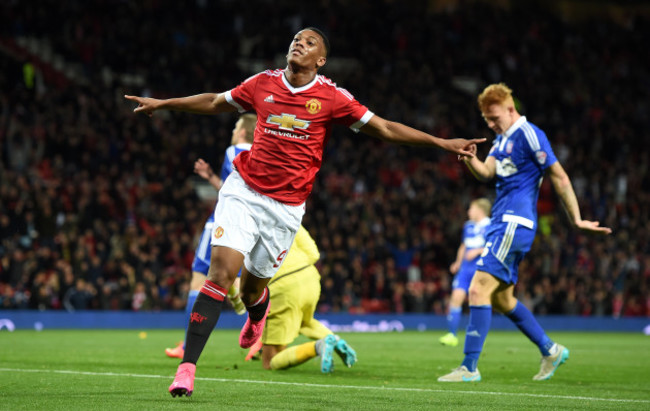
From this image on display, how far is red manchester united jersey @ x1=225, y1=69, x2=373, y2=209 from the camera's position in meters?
6.48

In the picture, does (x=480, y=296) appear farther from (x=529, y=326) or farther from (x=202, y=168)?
(x=202, y=168)

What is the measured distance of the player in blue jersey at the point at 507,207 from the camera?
8.47m

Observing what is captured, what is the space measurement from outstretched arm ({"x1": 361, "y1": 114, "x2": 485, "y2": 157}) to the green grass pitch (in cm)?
174

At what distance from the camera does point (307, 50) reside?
651 centimetres

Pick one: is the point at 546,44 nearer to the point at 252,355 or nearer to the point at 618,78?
the point at 618,78

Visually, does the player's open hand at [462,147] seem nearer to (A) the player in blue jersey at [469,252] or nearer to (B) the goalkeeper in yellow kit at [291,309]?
(B) the goalkeeper in yellow kit at [291,309]

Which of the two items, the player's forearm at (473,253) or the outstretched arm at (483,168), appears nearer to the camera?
the outstretched arm at (483,168)

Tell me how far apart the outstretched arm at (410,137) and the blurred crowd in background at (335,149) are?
1492 cm

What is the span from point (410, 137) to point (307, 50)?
95 centimetres

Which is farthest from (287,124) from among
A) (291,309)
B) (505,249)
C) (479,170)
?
(505,249)

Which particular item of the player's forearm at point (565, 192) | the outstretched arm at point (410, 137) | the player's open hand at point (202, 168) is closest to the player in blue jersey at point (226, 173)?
the player's open hand at point (202, 168)

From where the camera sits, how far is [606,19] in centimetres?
3684

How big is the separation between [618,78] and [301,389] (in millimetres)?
29722

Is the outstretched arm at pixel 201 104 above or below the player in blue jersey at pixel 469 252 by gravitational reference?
above
